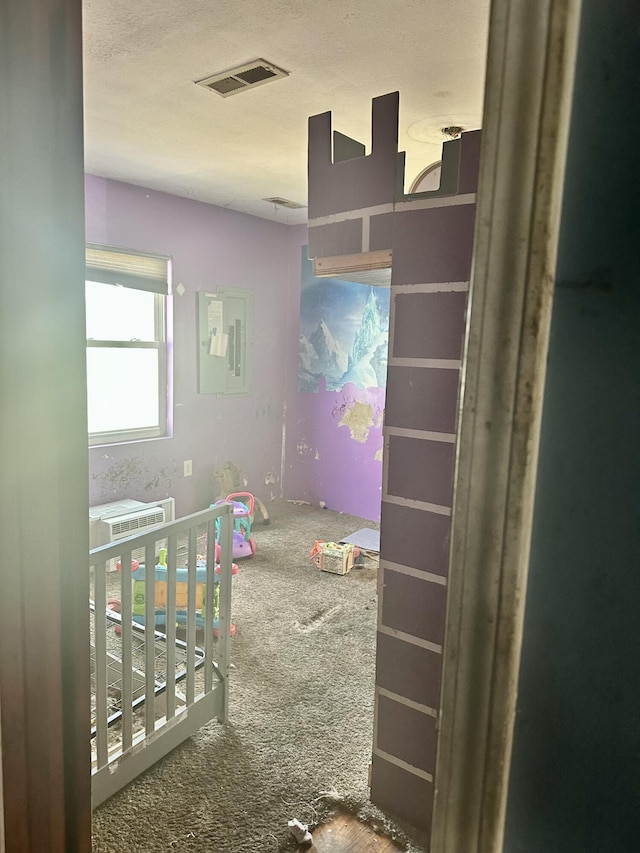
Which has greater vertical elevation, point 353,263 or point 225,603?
point 353,263

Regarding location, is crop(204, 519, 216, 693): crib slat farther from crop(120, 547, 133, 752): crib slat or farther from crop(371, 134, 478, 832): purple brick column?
crop(371, 134, 478, 832): purple brick column

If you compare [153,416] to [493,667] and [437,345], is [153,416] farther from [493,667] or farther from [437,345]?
[493,667]

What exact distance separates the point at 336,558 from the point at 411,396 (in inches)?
86.6

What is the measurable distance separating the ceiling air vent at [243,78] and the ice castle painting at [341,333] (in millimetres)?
2254

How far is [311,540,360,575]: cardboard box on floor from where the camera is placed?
356cm

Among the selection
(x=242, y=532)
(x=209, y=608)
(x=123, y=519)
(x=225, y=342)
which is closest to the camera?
(x=209, y=608)

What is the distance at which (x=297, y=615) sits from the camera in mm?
3031

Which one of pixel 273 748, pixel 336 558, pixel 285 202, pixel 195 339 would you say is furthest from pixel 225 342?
pixel 273 748

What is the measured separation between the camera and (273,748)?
2.04 m

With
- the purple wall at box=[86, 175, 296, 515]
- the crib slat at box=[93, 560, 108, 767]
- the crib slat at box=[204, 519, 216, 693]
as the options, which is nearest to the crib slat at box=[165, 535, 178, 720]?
the crib slat at box=[204, 519, 216, 693]

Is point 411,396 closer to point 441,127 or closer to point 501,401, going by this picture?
point 501,401

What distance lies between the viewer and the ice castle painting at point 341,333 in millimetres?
4527

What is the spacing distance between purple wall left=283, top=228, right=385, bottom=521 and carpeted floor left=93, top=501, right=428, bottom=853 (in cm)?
151

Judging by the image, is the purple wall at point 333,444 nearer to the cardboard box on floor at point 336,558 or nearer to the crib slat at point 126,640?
the cardboard box on floor at point 336,558
